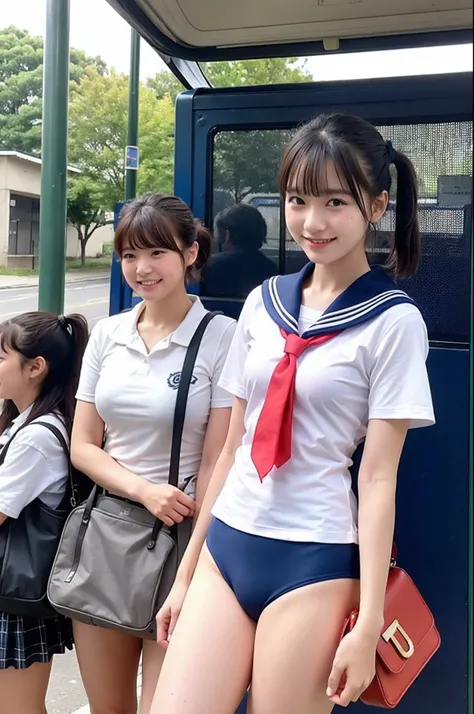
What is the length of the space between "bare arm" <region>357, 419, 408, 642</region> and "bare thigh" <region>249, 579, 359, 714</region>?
71mm

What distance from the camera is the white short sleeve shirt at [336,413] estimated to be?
4.95ft

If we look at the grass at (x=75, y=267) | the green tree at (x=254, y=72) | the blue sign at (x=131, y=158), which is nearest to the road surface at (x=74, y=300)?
the grass at (x=75, y=267)

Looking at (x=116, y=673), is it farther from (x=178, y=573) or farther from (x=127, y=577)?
(x=178, y=573)

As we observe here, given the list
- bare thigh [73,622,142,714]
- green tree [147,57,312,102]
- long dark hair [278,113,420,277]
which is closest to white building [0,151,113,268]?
green tree [147,57,312,102]

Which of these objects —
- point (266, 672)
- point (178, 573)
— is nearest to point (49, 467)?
point (178, 573)

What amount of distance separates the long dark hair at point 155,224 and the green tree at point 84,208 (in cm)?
1823

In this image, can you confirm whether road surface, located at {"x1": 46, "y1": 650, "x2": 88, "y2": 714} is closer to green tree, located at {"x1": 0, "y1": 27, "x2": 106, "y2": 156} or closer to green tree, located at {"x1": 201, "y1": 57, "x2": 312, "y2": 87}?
green tree, located at {"x1": 201, "y1": 57, "x2": 312, "y2": 87}

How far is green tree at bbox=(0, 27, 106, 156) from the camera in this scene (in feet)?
94.9

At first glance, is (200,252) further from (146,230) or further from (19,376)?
(19,376)

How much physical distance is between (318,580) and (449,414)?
0.92 metres

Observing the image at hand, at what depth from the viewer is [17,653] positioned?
218cm

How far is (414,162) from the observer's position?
2.42m

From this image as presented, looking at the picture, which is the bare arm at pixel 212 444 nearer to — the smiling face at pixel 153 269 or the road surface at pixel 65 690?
the smiling face at pixel 153 269

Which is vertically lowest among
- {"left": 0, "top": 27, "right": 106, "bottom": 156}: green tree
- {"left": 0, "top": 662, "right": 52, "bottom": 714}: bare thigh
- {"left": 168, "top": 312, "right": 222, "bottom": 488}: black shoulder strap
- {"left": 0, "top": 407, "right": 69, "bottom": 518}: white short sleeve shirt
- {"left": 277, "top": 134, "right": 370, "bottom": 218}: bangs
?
{"left": 0, "top": 662, "right": 52, "bottom": 714}: bare thigh
